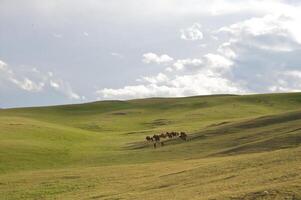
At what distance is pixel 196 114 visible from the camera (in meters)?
132

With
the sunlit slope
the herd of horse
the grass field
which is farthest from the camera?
the herd of horse

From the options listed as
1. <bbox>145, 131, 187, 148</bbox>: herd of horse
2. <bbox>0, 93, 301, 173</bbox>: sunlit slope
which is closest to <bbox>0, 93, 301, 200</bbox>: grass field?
<bbox>0, 93, 301, 173</bbox>: sunlit slope

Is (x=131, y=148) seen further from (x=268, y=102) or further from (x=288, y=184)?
(x=268, y=102)

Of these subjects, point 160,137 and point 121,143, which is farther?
point 121,143

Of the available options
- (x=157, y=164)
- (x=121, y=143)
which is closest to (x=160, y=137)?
(x=121, y=143)

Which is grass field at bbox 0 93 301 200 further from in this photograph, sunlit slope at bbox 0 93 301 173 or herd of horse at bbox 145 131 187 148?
herd of horse at bbox 145 131 187 148

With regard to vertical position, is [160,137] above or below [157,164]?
above

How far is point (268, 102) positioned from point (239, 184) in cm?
13469

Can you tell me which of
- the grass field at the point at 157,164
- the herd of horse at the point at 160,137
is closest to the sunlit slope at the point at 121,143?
the grass field at the point at 157,164

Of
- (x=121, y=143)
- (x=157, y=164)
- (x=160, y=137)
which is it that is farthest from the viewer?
(x=121, y=143)

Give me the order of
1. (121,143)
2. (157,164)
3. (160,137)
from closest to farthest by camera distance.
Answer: (157,164)
(160,137)
(121,143)

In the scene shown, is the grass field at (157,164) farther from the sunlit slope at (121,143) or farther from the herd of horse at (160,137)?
the herd of horse at (160,137)

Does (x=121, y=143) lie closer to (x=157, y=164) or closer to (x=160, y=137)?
(x=160, y=137)

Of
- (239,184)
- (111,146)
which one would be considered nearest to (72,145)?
(111,146)
